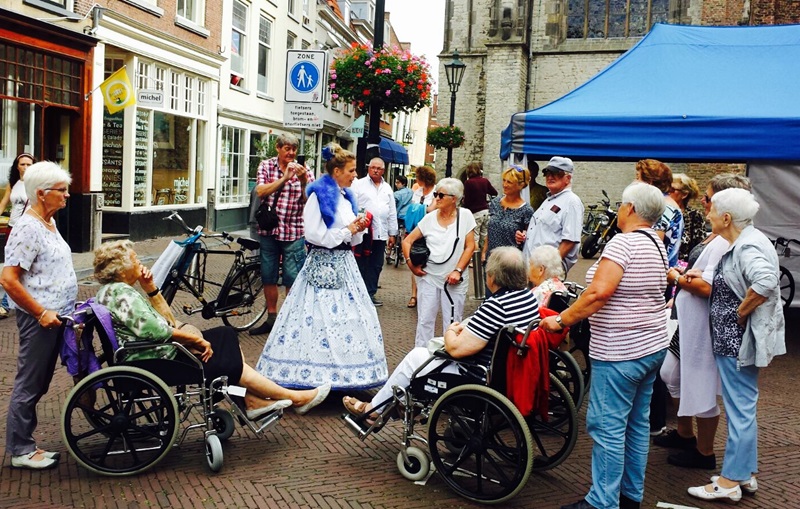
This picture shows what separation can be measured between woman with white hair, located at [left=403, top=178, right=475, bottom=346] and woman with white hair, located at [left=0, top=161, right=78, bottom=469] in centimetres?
255

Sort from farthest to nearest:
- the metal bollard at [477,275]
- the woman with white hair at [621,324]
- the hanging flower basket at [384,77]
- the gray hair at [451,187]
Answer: the hanging flower basket at [384,77], the metal bollard at [477,275], the gray hair at [451,187], the woman with white hair at [621,324]

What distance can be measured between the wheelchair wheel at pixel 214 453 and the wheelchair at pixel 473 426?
0.75 meters

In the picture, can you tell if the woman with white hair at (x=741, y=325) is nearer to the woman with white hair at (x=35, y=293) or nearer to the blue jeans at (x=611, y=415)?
the blue jeans at (x=611, y=415)

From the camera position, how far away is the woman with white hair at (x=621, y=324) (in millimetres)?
3322

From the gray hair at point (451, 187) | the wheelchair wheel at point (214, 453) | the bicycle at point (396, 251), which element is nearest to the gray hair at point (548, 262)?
the gray hair at point (451, 187)

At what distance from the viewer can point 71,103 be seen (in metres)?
12.6

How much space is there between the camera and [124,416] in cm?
379

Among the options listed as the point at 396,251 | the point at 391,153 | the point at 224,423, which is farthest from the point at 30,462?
the point at 391,153

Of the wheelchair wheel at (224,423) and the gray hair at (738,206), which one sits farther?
the wheelchair wheel at (224,423)

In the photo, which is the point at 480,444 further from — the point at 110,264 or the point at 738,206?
the point at 110,264

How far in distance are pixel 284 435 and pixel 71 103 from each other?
10.2 meters

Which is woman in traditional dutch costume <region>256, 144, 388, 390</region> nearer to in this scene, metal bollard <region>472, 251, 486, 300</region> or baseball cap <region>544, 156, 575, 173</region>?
baseball cap <region>544, 156, 575, 173</region>

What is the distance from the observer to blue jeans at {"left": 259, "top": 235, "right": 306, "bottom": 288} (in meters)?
7.21

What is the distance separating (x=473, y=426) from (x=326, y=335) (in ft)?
5.23
